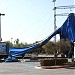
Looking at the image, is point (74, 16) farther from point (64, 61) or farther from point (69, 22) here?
point (64, 61)

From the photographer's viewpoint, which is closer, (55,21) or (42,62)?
(42,62)

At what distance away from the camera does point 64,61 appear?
33.7m

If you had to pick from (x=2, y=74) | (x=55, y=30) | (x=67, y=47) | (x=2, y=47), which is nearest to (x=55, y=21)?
(x=55, y=30)

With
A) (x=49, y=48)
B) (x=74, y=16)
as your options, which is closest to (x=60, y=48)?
(x=49, y=48)

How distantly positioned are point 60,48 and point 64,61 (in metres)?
1.65

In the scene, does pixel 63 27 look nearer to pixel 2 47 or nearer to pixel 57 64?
pixel 2 47

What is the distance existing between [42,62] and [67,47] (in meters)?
4.01

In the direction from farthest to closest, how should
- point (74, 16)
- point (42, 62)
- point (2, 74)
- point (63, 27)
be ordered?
point (63, 27) < point (74, 16) < point (42, 62) < point (2, 74)

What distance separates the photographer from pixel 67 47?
3466cm

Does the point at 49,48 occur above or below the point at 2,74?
above

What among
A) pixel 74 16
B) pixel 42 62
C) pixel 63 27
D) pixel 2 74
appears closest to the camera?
pixel 2 74

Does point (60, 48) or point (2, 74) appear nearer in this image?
point (2, 74)

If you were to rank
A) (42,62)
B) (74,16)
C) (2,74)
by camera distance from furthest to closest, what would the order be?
(74,16) < (42,62) < (2,74)

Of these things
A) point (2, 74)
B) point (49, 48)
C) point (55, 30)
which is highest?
point (55, 30)
